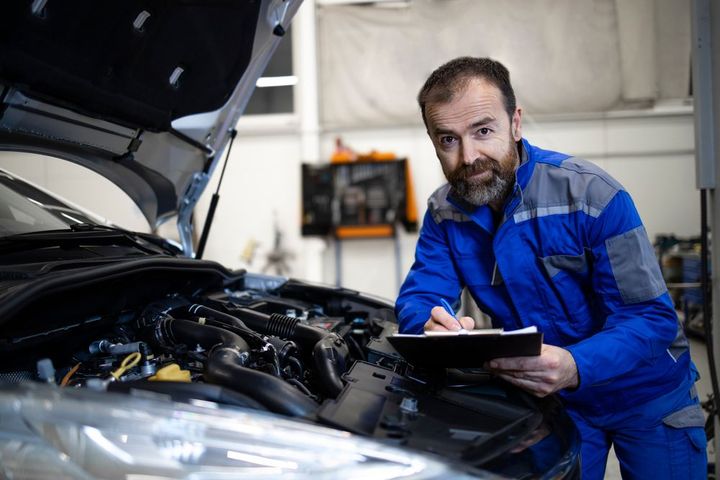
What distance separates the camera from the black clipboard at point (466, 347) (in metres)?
1.04

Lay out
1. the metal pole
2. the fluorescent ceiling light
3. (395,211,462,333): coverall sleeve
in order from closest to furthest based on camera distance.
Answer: (395,211,462,333): coverall sleeve
the metal pole
the fluorescent ceiling light

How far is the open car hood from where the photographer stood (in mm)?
1352

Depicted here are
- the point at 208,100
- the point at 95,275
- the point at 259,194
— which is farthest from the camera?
the point at 259,194

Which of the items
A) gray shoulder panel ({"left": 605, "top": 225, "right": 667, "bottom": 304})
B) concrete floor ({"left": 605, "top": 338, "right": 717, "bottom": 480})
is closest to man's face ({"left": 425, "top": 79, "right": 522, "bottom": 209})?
gray shoulder panel ({"left": 605, "top": 225, "right": 667, "bottom": 304})

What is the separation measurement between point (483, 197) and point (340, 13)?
493cm

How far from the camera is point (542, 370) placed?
117 centimetres

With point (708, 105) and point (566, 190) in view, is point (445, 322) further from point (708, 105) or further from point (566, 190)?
point (708, 105)

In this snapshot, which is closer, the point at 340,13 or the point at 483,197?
the point at 483,197

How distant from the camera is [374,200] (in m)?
5.52

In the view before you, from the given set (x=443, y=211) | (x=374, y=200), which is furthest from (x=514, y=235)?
(x=374, y=200)

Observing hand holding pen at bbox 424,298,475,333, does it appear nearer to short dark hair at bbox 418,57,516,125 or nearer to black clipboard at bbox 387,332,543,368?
black clipboard at bbox 387,332,543,368

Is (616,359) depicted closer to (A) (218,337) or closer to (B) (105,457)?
(A) (218,337)

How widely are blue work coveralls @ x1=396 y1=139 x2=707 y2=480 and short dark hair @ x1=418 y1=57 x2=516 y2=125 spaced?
6.5 inches

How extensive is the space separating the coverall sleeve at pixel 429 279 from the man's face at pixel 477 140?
22 cm
